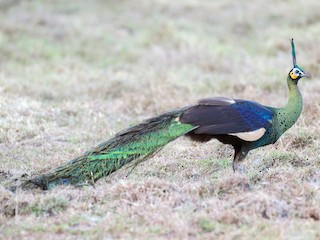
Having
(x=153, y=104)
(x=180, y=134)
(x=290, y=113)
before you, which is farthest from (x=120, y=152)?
(x=153, y=104)

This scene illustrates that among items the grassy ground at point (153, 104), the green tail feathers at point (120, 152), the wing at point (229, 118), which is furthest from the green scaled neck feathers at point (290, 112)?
the green tail feathers at point (120, 152)

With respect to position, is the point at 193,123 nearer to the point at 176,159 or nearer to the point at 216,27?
the point at 176,159

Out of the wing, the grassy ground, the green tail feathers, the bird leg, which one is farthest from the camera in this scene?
the bird leg

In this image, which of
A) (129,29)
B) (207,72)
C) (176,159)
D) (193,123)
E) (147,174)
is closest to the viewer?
(193,123)

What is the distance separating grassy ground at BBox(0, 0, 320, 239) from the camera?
16.5 feet

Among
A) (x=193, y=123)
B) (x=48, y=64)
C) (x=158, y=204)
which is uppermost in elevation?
(x=193, y=123)

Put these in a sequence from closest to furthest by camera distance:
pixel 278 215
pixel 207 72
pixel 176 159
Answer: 1. pixel 278 215
2. pixel 176 159
3. pixel 207 72

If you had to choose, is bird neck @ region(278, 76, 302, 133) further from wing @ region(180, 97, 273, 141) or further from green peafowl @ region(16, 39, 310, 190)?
wing @ region(180, 97, 273, 141)

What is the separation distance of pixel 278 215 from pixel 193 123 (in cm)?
A: 125

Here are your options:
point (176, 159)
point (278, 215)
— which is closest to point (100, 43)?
point (176, 159)

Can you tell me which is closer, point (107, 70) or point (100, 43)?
point (107, 70)

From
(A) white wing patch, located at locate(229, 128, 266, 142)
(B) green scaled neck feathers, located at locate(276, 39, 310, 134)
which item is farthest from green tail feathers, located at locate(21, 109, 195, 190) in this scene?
(B) green scaled neck feathers, located at locate(276, 39, 310, 134)

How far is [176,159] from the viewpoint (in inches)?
275

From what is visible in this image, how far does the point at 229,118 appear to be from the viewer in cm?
607
